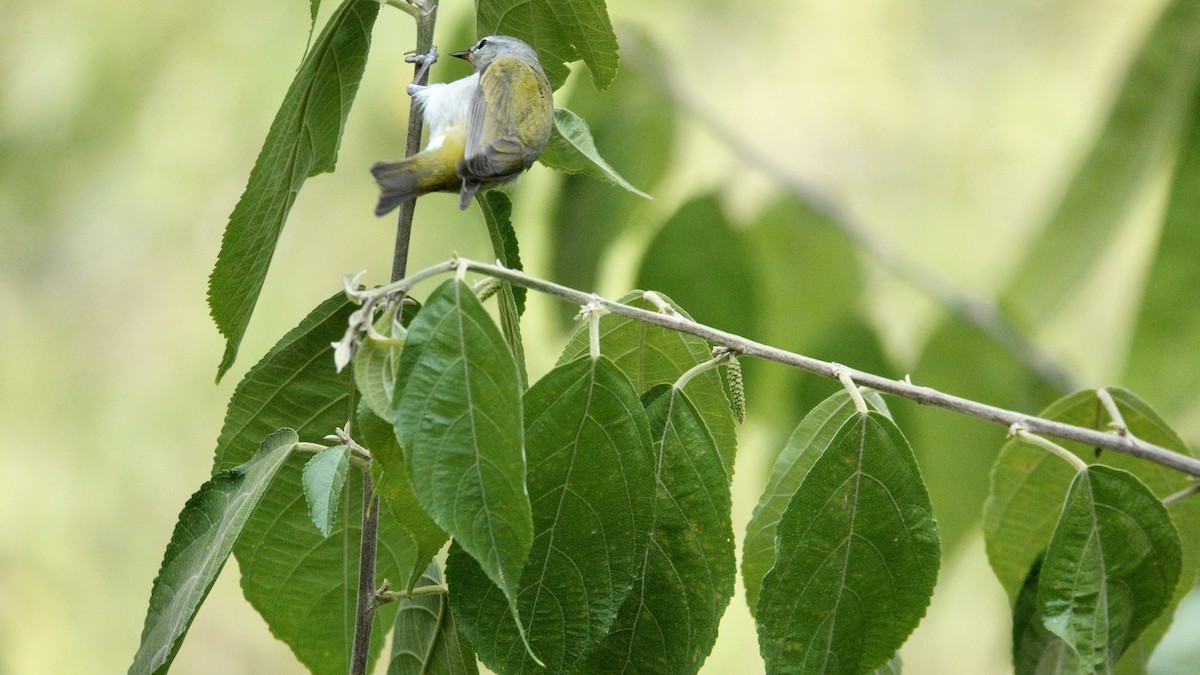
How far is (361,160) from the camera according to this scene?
240cm

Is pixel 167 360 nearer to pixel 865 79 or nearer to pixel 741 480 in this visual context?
pixel 741 480

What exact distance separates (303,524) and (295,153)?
8.0 inches

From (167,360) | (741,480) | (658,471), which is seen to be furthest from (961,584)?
(658,471)

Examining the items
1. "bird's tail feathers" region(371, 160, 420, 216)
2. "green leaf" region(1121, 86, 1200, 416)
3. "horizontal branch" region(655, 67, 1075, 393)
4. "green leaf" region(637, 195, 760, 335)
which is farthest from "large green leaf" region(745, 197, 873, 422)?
"bird's tail feathers" region(371, 160, 420, 216)

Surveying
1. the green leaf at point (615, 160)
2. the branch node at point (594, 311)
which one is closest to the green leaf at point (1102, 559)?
the branch node at point (594, 311)

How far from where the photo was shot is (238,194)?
259 cm

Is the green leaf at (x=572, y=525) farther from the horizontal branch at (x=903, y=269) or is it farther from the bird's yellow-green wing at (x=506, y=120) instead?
the horizontal branch at (x=903, y=269)

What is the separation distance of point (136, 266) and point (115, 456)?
0.51 meters

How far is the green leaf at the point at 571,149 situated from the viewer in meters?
0.62

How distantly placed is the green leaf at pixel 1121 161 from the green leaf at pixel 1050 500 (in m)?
0.51

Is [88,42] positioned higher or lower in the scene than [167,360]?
higher

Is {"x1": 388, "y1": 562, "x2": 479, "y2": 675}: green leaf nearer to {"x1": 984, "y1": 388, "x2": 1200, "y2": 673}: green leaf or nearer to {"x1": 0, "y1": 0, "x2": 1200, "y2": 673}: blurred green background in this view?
{"x1": 984, "y1": 388, "x2": 1200, "y2": 673}: green leaf

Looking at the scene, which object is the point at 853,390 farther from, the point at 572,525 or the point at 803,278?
the point at 803,278

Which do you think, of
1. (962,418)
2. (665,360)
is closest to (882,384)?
(665,360)
